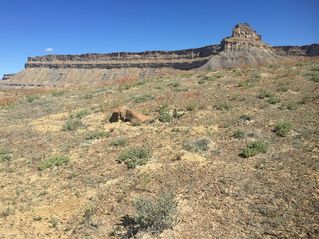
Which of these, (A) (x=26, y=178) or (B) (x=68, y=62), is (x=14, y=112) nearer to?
(A) (x=26, y=178)

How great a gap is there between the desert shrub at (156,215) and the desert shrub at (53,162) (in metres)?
4.58

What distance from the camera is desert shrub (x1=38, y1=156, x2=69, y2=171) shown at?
1214cm

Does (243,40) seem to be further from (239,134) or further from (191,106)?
(239,134)

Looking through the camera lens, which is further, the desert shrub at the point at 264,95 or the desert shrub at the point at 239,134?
the desert shrub at the point at 264,95

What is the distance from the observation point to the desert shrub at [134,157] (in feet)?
37.6

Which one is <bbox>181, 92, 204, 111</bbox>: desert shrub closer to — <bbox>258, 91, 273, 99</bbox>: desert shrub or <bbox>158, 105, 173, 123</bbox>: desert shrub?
<bbox>158, 105, 173, 123</bbox>: desert shrub

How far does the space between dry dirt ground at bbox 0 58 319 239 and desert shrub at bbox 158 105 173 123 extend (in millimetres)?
241

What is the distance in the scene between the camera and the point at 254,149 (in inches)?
441

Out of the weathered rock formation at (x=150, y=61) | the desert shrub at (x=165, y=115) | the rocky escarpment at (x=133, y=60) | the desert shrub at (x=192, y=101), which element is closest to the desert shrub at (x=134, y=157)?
the desert shrub at (x=165, y=115)

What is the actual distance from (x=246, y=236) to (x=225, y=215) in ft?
2.80

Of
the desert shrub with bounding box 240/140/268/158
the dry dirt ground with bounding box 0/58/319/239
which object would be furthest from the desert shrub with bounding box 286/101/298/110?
the desert shrub with bounding box 240/140/268/158

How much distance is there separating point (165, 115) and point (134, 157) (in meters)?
4.47

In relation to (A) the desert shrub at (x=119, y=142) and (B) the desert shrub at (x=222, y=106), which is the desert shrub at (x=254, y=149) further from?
(B) the desert shrub at (x=222, y=106)

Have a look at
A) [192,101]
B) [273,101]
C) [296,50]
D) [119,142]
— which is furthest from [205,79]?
[296,50]
